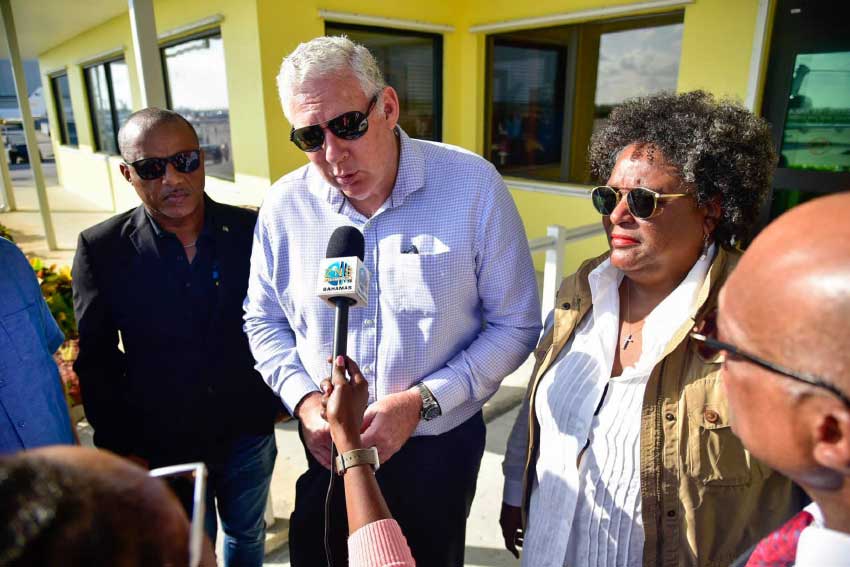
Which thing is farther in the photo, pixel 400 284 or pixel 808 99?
pixel 808 99

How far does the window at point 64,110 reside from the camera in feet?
45.2

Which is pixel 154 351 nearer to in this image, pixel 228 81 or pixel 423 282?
pixel 423 282

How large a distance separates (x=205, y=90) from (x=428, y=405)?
7.27 m

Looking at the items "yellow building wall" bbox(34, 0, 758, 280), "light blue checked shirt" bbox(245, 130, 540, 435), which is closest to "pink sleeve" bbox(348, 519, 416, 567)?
"light blue checked shirt" bbox(245, 130, 540, 435)

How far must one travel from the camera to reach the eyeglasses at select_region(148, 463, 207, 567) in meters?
0.60

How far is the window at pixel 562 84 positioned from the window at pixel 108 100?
678 cm

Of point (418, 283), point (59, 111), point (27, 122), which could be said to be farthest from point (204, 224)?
point (59, 111)

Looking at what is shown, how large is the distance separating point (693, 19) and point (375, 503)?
5689mm

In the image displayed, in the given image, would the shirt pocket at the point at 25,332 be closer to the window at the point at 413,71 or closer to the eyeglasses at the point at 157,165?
the eyeglasses at the point at 157,165

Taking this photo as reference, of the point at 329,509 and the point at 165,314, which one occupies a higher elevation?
the point at 165,314

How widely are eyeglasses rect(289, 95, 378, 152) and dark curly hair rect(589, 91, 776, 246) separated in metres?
0.79

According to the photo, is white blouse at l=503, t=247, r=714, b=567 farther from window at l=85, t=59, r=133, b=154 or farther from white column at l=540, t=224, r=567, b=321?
window at l=85, t=59, r=133, b=154

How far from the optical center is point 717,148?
155 centimetres

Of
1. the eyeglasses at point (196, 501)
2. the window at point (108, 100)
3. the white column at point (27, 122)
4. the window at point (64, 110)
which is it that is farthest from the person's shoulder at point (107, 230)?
the window at point (64, 110)
